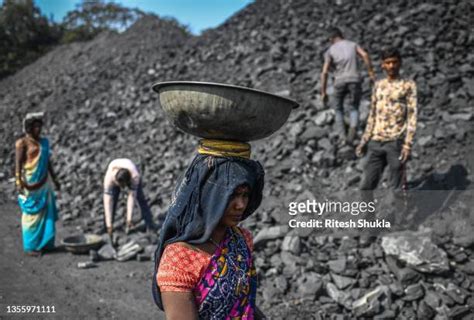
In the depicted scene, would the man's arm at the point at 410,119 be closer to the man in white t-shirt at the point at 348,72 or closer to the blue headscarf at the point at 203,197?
the man in white t-shirt at the point at 348,72

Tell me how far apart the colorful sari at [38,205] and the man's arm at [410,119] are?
4.63m

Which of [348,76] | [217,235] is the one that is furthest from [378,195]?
[217,235]

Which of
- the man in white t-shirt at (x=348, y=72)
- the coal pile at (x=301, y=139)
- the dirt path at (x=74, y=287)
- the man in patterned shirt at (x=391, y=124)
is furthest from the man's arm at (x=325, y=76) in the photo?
the dirt path at (x=74, y=287)

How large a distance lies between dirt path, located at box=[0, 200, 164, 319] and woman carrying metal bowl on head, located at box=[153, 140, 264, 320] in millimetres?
2911

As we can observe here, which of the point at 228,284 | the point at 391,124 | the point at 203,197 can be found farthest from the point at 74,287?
the point at 391,124

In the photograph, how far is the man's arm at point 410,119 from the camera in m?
4.71

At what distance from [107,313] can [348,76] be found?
16.1ft

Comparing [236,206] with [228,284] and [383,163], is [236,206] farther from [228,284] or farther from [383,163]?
[383,163]

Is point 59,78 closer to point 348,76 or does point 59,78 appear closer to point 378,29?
point 378,29

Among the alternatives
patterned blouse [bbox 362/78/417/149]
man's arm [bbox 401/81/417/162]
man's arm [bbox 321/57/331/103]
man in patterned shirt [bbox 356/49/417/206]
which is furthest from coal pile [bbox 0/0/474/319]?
patterned blouse [bbox 362/78/417/149]

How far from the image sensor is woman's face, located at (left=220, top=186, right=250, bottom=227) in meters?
1.75

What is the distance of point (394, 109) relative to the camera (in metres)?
4.85

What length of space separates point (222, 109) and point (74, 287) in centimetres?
420

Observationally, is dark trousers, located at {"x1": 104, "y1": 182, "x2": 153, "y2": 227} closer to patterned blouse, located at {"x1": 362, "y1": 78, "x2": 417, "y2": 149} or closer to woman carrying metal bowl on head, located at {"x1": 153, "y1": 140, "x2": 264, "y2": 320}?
patterned blouse, located at {"x1": 362, "y1": 78, "x2": 417, "y2": 149}
